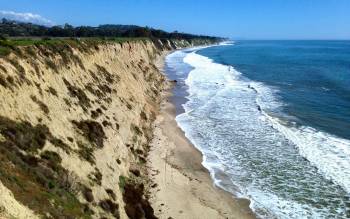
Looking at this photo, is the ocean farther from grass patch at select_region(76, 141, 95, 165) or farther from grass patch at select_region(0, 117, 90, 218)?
grass patch at select_region(0, 117, 90, 218)

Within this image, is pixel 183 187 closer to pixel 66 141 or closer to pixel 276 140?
pixel 66 141

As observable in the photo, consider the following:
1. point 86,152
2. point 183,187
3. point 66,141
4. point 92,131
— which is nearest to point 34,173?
point 66,141

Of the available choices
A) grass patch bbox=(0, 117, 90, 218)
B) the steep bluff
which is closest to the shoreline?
the steep bluff

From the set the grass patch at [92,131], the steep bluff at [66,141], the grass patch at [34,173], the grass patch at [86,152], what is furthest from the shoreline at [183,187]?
the grass patch at [34,173]

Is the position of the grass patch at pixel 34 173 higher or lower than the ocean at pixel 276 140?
higher

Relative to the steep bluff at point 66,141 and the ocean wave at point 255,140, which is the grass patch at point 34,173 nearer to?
the steep bluff at point 66,141

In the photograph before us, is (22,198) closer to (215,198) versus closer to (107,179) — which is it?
(107,179)
